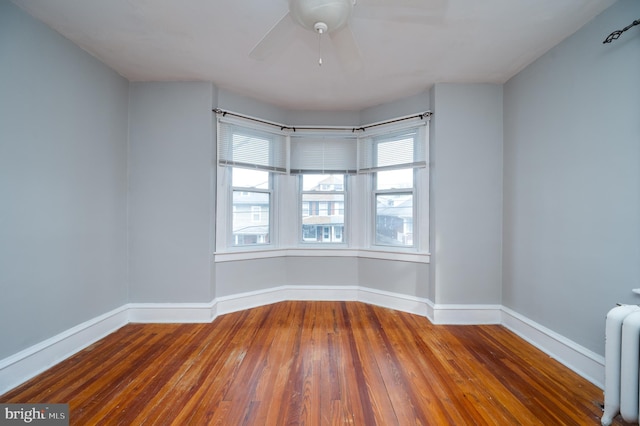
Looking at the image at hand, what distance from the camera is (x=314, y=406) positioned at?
5.37ft

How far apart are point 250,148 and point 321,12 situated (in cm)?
220

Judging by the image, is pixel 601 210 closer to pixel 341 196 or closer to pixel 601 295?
pixel 601 295

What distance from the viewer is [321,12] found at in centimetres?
142

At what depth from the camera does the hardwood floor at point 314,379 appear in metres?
1.57

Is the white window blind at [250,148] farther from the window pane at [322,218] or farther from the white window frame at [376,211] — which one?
the white window frame at [376,211]

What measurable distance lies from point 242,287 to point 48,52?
277cm

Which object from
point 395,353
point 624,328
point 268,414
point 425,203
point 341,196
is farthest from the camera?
point 341,196

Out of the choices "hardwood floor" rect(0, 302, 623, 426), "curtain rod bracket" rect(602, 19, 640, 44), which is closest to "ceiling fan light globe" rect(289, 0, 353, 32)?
"curtain rod bracket" rect(602, 19, 640, 44)

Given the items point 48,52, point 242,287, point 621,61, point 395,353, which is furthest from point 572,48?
point 48,52

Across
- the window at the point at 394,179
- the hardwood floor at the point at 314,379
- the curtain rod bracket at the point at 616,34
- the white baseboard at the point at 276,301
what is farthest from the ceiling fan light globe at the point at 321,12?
the white baseboard at the point at 276,301

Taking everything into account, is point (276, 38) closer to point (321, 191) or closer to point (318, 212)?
point (321, 191)

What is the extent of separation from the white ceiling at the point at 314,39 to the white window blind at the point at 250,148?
51 centimetres

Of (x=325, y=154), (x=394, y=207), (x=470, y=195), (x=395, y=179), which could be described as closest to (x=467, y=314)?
(x=470, y=195)

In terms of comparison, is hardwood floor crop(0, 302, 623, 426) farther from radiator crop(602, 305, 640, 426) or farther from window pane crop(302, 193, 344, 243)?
window pane crop(302, 193, 344, 243)
